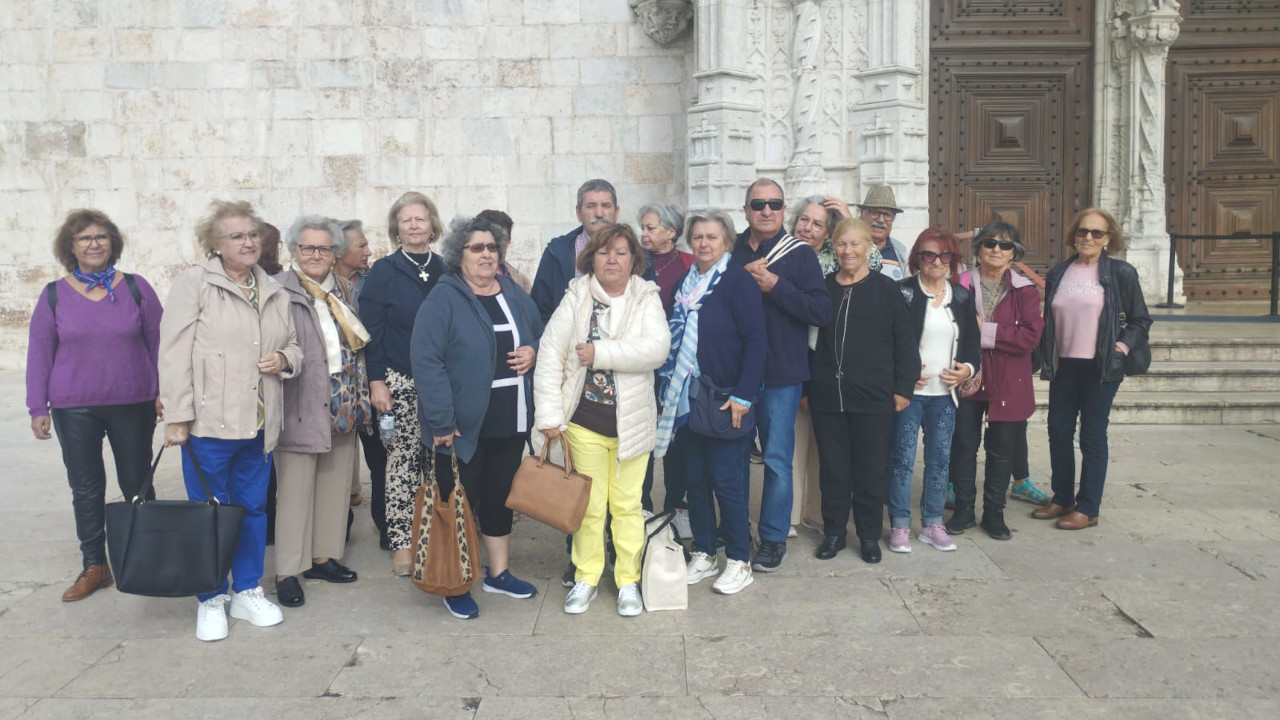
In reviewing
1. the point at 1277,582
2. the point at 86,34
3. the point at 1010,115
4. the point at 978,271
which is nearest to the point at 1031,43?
the point at 1010,115

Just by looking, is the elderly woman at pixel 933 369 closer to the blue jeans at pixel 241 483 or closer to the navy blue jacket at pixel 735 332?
the navy blue jacket at pixel 735 332

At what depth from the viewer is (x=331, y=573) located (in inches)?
189

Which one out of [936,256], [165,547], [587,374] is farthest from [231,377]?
[936,256]

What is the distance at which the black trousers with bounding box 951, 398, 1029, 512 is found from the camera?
5.40 meters

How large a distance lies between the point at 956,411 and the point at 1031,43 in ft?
21.2

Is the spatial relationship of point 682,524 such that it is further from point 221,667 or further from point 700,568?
point 221,667

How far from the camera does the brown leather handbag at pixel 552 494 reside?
416 centimetres

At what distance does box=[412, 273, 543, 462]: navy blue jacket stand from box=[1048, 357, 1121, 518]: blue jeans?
3.22 meters

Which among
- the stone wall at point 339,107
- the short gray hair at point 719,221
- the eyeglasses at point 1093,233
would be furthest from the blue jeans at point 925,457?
the stone wall at point 339,107

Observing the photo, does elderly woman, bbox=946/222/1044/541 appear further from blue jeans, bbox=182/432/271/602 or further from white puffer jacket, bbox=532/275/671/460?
blue jeans, bbox=182/432/271/602

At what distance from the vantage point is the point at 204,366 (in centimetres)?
409

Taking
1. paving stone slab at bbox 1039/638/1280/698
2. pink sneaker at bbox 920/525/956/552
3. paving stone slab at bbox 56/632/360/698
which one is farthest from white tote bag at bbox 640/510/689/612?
pink sneaker at bbox 920/525/956/552

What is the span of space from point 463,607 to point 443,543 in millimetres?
305

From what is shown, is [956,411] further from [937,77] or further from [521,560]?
[937,77]
